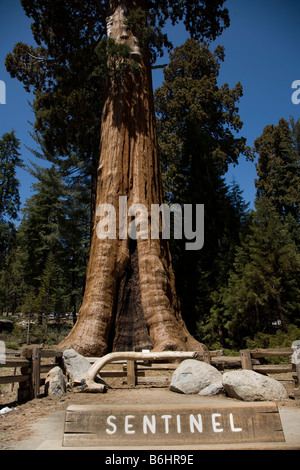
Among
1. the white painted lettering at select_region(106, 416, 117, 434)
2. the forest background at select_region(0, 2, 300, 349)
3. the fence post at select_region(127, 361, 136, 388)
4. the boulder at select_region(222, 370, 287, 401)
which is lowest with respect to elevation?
the fence post at select_region(127, 361, 136, 388)

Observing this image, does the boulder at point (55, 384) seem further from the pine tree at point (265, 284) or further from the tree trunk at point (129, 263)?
the pine tree at point (265, 284)

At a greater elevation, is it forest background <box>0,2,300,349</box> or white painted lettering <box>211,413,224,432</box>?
forest background <box>0,2,300,349</box>

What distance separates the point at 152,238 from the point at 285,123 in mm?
24608

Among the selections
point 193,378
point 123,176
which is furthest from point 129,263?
point 193,378

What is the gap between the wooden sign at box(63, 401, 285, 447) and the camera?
2.48 m

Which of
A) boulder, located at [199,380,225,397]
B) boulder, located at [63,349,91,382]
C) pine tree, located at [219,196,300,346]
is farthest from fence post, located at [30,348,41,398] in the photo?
pine tree, located at [219,196,300,346]

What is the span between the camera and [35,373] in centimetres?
565

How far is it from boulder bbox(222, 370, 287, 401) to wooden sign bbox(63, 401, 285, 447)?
8.21 ft

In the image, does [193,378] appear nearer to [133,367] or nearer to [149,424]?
[133,367]

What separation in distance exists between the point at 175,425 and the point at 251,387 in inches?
112

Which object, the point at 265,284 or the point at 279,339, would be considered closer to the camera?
the point at 279,339

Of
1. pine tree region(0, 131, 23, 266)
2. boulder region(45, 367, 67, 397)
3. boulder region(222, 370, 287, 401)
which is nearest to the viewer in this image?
boulder region(222, 370, 287, 401)

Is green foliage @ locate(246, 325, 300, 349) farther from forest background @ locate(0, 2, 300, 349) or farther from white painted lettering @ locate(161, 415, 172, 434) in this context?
white painted lettering @ locate(161, 415, 172, 434)

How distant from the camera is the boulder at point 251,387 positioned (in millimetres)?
4910
